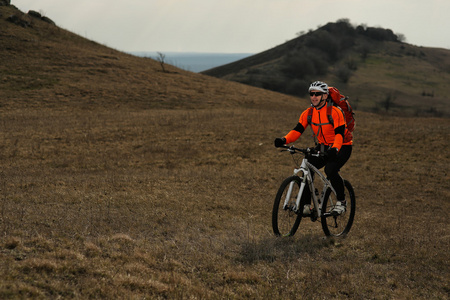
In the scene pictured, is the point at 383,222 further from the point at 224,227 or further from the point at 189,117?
the point at 189,117

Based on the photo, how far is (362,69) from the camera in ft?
457

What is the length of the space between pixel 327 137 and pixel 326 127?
22cm

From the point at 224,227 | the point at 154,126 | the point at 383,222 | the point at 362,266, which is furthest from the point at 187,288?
the point at 154,126

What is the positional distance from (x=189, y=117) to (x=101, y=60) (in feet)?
103

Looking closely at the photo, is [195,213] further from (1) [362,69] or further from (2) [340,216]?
(1) [362,69]

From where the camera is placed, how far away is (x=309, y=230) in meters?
9.38

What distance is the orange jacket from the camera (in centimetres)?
761

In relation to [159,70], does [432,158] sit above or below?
below

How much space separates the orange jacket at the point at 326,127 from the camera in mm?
7605

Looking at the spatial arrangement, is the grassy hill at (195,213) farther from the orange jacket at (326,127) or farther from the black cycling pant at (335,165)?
the orange jacket at (326,127)

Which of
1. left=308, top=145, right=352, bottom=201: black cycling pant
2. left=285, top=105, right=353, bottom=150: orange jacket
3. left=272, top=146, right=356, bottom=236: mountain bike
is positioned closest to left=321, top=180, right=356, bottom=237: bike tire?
left=272, top=146, right=356, bottom=236: mountain bike

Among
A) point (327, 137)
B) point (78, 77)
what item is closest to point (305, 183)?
point (327, 137)

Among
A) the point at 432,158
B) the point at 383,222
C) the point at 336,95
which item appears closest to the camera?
the point at 336,95

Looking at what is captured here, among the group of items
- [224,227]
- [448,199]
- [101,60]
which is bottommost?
[224,227]
